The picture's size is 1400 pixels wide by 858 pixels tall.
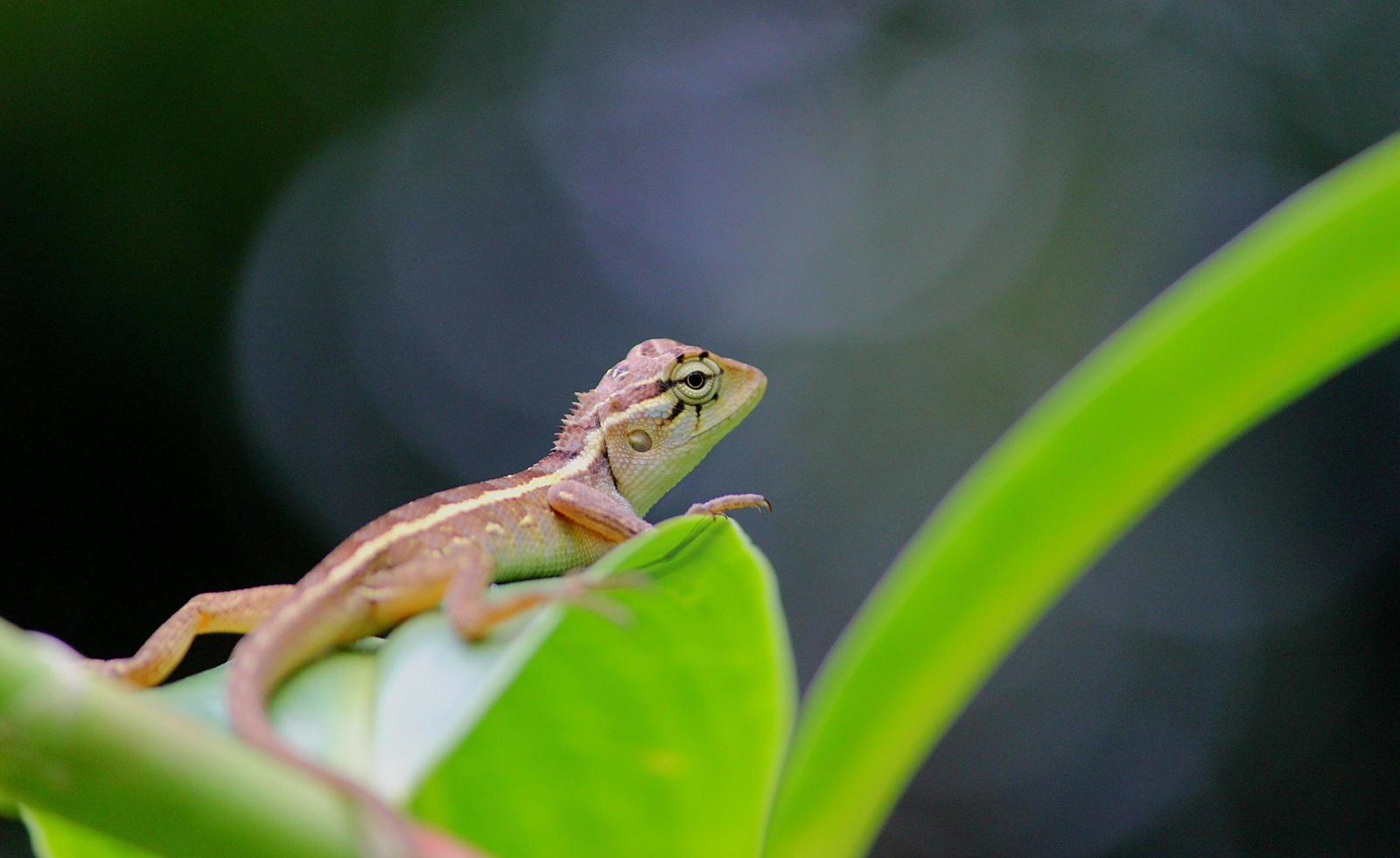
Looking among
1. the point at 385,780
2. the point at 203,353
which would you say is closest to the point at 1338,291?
the point at 385,780

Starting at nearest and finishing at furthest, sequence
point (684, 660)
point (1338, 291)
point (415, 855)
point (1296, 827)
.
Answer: point (415, 855), point (1338, 291), point (684, 660), point (1296, 827)

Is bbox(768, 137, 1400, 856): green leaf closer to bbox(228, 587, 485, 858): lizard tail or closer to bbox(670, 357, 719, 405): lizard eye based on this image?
bbox(228, 587, 485, 858): lizard tail

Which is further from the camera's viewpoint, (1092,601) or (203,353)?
(1092,601)

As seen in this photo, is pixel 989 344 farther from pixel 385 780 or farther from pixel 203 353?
pixel 385 780

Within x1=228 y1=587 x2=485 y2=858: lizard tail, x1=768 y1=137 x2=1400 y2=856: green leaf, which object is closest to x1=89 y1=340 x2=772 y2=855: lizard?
x1=228 y1=587 x2=485 y2=858: lizard tail

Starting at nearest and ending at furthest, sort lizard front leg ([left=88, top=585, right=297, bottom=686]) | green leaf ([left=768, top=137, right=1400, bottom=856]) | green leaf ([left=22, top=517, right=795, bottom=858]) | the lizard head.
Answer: green leaf ([left=768, top=137, right=1400, bottom=856]) → green leaf ([left=22, top=517, right=795, bottom=858]) → lizard front leg ([left=88, top=585, right=297, bottom=686]) → the lizard head

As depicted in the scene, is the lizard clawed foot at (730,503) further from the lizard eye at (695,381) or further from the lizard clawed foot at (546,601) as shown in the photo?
the lizard clawed foot at (546,601)
